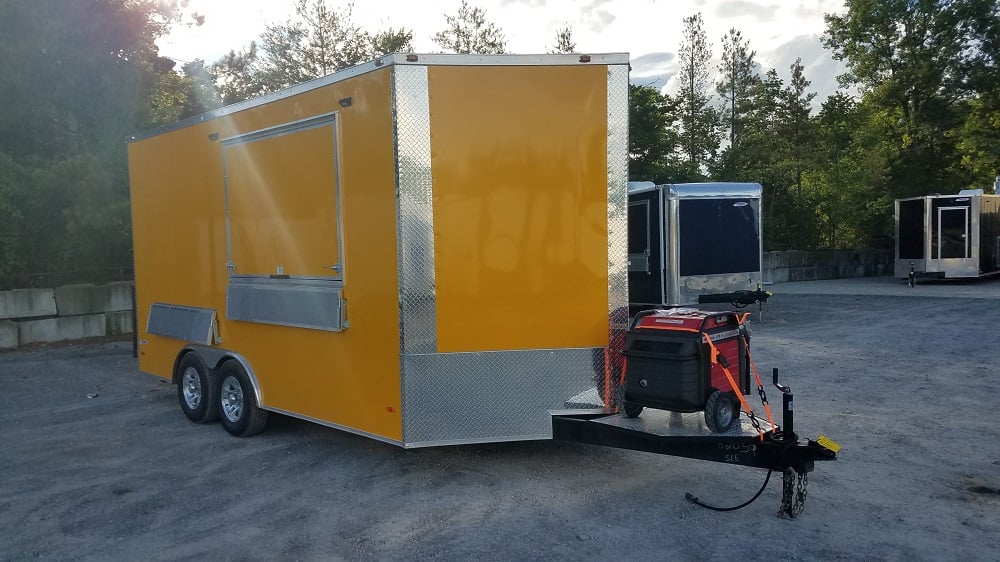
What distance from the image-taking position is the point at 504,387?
16.6 feet

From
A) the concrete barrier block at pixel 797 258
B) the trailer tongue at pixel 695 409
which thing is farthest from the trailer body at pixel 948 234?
the trailer tongue at pixel 695 409

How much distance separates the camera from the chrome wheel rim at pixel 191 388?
7145 millimetres

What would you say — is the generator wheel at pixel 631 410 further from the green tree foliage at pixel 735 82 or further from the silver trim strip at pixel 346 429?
the green tree foliage at pixel 735 82

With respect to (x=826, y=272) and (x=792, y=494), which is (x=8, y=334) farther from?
(x=826, y=272)

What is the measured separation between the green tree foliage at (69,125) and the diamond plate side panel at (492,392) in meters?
10.3

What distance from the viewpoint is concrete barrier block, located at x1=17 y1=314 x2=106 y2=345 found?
1232 centimetres

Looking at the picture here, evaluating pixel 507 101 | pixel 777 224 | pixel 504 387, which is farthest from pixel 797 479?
pixel 777 224

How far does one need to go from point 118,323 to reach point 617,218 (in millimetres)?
11627

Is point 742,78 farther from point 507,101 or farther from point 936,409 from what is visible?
point 507,101

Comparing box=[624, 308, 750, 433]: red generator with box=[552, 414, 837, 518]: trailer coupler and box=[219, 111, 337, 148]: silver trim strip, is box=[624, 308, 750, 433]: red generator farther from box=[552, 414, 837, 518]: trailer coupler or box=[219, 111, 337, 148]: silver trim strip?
box=[219, 111, 337, 148]: silver trim strip

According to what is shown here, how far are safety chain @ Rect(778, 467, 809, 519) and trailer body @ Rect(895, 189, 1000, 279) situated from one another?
20.1 m

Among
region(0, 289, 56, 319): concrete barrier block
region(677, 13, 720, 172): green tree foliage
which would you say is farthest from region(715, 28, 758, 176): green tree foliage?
region(0, 289, 56, 319): concrete barrier block

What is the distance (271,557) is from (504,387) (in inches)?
73.1

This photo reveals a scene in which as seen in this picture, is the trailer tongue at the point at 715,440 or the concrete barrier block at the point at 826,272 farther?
the concrete barrier block at the point at 826,272
